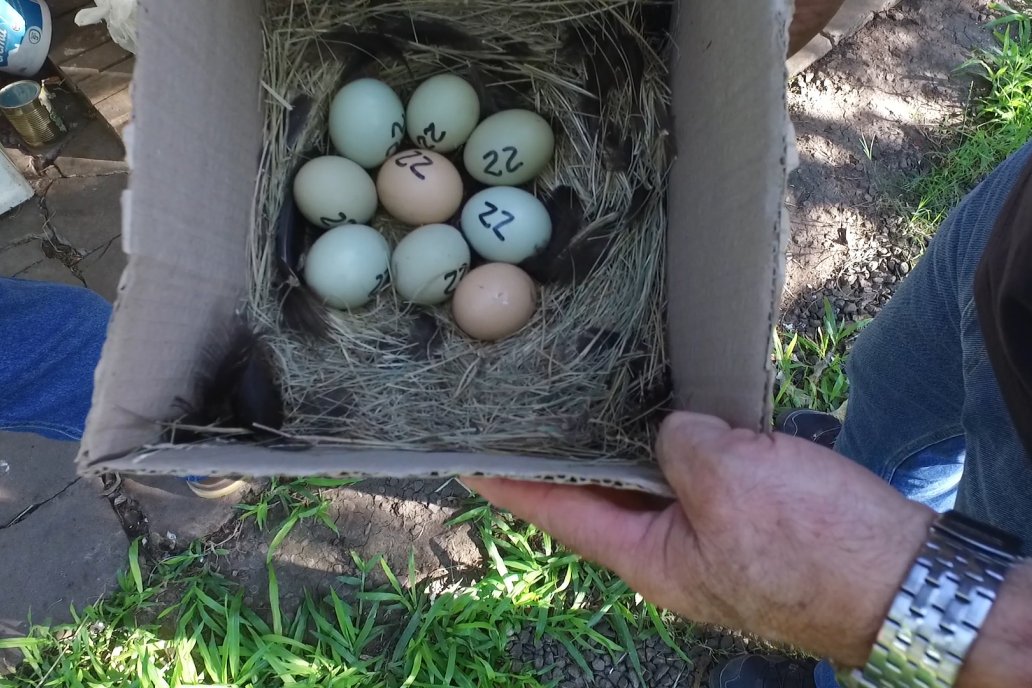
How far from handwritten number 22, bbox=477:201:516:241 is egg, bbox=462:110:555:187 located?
0.30 feet

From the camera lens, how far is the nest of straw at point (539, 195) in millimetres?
1347

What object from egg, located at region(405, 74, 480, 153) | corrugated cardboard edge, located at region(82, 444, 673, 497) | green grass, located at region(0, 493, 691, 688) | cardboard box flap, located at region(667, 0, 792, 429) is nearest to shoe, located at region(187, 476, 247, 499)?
green grass, located at region(0, 493, 691, 688)

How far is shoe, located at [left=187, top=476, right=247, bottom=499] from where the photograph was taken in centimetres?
182

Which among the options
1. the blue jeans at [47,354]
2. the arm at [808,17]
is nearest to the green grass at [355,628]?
the blue jeans at [47,354]

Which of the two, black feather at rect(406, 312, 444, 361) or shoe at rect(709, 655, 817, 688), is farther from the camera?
shoe at rect(709, 655, 817, 688)

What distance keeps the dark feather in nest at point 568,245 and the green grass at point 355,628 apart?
25.6 inches

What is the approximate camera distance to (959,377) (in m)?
1.16

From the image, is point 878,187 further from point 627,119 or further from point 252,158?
point 252,158

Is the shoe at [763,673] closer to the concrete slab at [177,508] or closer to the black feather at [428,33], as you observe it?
the concrete slab at [177,508]

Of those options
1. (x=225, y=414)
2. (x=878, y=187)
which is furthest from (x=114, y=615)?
(x=878, y=187)

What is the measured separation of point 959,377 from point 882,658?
0.53m

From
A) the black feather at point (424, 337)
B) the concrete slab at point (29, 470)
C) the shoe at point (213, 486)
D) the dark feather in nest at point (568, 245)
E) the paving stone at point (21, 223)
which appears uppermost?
the dark feather in nest at point (568, 245)

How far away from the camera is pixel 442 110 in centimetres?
156

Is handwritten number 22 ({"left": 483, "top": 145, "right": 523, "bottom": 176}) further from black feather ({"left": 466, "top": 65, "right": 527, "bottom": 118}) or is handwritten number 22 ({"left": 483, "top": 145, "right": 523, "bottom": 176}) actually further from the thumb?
the thumb
